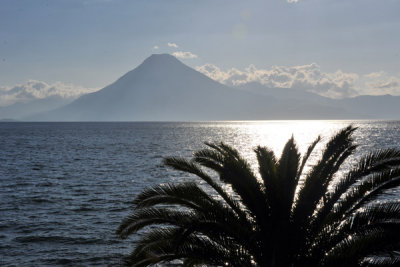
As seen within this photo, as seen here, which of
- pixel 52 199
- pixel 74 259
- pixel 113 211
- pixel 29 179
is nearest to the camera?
pixel 74 259

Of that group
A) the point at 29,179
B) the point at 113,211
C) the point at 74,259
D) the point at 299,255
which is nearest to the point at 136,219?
the point at 299,255

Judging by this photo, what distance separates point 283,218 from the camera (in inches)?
335

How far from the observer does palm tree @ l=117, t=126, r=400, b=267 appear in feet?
27.3

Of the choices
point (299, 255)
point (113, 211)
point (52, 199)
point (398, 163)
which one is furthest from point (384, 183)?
point (52, 199)

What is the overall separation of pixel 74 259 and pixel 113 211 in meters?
8.59

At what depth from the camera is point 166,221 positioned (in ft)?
28.5

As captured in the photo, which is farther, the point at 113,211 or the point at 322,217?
the point at 113,211

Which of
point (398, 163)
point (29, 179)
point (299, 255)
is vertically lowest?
point (29, 179)

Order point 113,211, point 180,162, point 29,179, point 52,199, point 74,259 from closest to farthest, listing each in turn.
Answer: point 180,162, point 74,259, point 113,211, point 52,199, point 29,179

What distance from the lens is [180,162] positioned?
9430 millimetres

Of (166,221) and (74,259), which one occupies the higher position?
(166,221)

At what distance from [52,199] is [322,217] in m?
24.6

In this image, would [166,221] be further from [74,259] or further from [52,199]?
[52,199]

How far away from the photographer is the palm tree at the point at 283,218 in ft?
27.3
